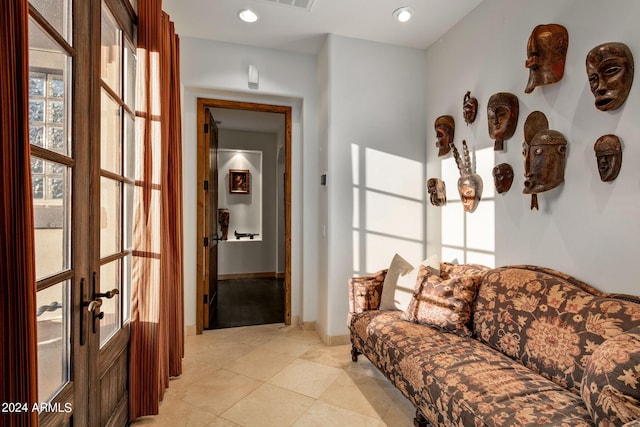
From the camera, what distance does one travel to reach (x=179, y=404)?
2088mm

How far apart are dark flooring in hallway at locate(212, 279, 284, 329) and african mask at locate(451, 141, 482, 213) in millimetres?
2437

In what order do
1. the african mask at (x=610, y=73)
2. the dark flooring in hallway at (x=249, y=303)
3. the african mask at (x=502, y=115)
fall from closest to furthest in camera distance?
the african mask at (x=610, y=73) → the african mask at (x=502, y=115) → the dark flooring in hallway at (x=249, y=303)

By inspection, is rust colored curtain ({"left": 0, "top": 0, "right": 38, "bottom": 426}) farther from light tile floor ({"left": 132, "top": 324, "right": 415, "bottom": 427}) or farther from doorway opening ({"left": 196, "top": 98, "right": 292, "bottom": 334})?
doorway opening ({"left": 196, "top": 98, "right": 292, "bottom": 334})

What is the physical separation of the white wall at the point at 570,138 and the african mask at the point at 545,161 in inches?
1.9

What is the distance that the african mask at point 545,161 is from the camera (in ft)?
6.23

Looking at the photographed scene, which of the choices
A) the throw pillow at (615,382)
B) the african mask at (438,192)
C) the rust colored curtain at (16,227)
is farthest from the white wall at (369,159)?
the rust colored curtain at (16,227)

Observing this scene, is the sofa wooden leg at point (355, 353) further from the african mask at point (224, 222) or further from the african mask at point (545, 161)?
the african mask at point (224, 222)

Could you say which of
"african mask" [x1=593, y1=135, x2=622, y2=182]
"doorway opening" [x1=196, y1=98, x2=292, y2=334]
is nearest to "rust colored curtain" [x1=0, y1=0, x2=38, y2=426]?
"african mask" [x1=593, y1=135, x2=622, y2=182]

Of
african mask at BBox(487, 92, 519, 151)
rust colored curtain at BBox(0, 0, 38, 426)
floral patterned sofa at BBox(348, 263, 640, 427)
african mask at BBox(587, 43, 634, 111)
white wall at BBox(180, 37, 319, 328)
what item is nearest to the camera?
rust colored curtain at BBox(0, 0, 38, 426)

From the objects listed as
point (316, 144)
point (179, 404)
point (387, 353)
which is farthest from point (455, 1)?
point (179, 404)

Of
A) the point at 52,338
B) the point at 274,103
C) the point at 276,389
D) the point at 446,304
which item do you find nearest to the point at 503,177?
the point at 446,304

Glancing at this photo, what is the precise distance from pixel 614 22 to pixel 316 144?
2449mm

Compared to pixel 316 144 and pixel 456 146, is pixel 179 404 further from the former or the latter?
pixel 456 146

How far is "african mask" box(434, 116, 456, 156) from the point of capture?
2936 millimetres
